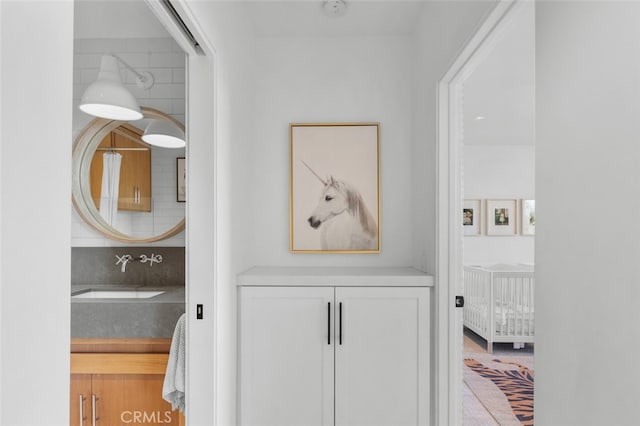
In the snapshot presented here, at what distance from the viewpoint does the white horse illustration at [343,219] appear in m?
2.75

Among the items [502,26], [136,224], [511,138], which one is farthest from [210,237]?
[511,138]

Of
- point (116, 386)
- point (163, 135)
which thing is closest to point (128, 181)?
point (163, 135)

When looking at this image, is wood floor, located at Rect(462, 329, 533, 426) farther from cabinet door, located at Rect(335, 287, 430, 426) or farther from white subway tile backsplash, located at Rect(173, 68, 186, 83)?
white subway tile backsplash, located at Rect(173, 68, 186, 83)

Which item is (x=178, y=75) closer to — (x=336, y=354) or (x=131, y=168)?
(x=131, y=168)

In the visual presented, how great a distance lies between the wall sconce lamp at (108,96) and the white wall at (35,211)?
1496 mm

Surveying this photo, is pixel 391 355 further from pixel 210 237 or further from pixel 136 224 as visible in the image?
pixel 136 224

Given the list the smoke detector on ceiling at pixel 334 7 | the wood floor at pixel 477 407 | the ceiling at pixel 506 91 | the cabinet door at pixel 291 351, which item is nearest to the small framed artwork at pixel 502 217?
the ceiling at pixel 506 91

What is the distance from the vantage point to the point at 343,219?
2.77 m

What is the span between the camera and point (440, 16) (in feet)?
6.74

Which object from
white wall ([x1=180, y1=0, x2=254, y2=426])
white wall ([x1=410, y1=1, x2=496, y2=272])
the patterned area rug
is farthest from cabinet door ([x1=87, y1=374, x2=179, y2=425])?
the patterned area rug

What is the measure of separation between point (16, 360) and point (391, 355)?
6.25ft

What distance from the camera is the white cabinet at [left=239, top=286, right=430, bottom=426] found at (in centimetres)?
224

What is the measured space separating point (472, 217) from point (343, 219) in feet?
14.1

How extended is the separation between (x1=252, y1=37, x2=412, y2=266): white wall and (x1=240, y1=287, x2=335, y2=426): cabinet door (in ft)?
1.80
